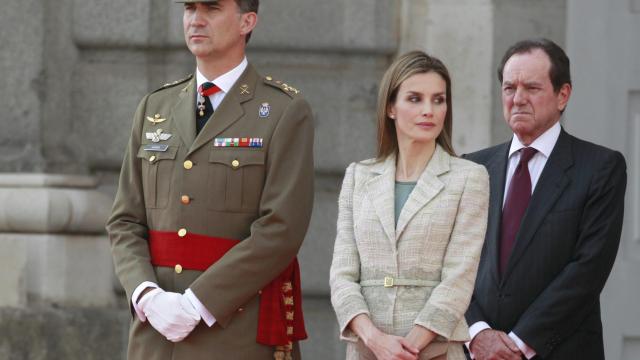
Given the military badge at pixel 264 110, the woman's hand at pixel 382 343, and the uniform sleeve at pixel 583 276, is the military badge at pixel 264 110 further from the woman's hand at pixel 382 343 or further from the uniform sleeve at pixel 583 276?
the uniform sleeve at pixel 583 276

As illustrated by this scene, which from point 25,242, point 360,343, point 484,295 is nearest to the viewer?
point 360,343

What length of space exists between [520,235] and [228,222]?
3.18 ft

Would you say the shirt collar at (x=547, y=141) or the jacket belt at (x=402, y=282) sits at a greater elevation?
the shirt collar at (x=547, y=141)

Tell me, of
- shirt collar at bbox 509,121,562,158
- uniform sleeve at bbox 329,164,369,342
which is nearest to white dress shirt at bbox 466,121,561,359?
shirt collar at bbox 509,121,562,158

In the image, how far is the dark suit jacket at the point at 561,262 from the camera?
447 cm

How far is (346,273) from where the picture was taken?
4.10 metres

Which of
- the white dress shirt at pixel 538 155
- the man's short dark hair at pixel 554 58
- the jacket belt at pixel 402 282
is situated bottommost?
the jacket belt at pixel 402 282

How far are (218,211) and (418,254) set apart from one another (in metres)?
0.68

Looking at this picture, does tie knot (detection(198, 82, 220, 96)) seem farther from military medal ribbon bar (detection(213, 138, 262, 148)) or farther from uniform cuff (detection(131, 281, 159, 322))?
uniform cuff (detection(131, 281, 159, 322))

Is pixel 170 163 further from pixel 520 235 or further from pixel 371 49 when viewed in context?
pixel 371 49

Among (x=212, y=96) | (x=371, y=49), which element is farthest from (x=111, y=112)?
(x=212, y=96)

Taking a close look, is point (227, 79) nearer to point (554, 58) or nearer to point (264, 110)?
point (264, 110)

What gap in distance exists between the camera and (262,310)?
4328mm

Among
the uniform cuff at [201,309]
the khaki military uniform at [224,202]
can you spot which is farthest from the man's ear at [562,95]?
the uniform cuff at [201,309]
